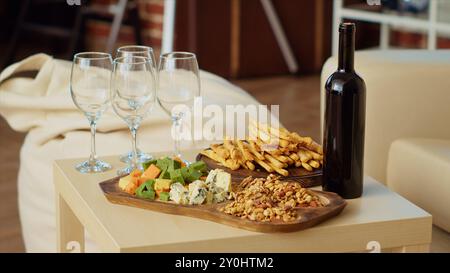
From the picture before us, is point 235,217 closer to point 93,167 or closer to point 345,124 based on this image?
point 345,124

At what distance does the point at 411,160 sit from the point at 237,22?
10.4 feet

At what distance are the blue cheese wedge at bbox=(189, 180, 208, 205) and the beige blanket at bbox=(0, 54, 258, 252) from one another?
67 cm

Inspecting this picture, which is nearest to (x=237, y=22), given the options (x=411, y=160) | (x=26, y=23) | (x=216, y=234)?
(x=26, y=23)

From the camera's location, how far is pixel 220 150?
1.74m

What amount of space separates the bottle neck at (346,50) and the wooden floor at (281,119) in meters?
0.62

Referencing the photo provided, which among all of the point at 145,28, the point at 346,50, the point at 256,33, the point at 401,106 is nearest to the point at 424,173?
the point at 401,106

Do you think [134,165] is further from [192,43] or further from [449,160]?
[192,43]

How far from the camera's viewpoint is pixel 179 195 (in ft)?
4.98

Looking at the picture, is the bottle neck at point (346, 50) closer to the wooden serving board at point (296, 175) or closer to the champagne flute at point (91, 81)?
the wooden serving board at point (296, 175)

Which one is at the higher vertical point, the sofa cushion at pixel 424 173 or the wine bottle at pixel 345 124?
the wine bottle at pixel 345 124

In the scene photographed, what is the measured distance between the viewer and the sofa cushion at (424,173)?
200 cm

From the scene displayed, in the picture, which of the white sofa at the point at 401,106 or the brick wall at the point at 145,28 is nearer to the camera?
the white sofa at the point at 401,106

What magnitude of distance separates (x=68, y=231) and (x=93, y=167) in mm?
197

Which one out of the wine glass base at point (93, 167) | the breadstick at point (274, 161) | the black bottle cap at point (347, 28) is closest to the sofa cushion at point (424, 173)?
the breadstick at point (274, 161)
